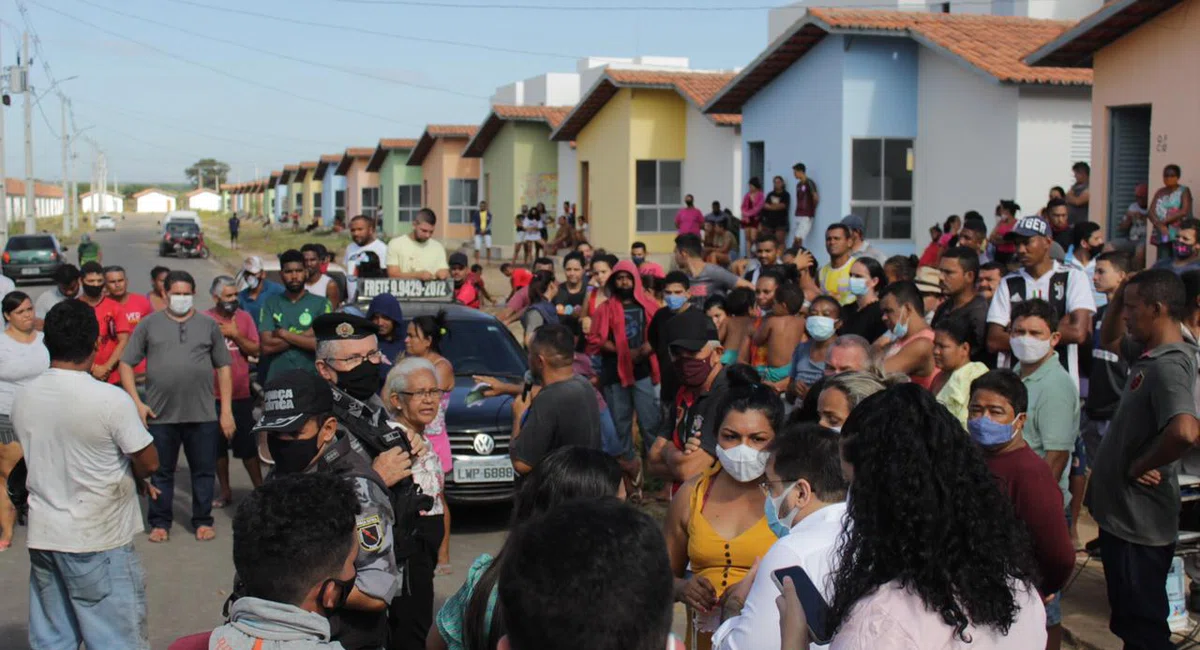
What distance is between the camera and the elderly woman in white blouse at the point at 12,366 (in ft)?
27.8

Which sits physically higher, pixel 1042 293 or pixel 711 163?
pixel 711 163

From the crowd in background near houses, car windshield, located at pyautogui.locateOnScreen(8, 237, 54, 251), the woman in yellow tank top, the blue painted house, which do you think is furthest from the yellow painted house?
the woman in yellow tank top

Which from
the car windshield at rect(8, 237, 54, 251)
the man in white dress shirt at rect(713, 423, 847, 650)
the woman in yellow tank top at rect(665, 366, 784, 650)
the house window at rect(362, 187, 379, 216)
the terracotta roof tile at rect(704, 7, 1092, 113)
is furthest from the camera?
the house window at rect(362, 187, 379, 216)

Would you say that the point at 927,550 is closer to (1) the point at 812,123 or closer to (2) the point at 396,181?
(1) the point at 812,123

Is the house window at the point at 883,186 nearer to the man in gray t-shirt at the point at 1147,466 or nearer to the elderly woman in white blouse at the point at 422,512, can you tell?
the man in gray t-shirt at the point at 1147,466

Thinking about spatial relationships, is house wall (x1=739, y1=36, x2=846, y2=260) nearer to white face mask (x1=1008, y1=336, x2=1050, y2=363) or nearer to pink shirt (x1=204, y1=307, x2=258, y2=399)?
pink shirt (x1=204, y1=307, x2=258, y2=399)

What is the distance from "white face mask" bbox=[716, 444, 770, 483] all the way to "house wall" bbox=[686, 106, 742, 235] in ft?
75.7

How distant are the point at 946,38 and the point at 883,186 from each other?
2.83 m

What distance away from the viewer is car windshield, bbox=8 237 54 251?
3831 cm

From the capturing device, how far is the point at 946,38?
19.2m

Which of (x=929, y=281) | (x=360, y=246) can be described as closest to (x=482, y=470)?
(x=929, y=281)

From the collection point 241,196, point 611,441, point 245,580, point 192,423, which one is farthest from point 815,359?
point 241,196

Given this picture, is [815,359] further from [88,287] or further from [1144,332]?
[88,287]

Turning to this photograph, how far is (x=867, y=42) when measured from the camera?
20406 millimetres
